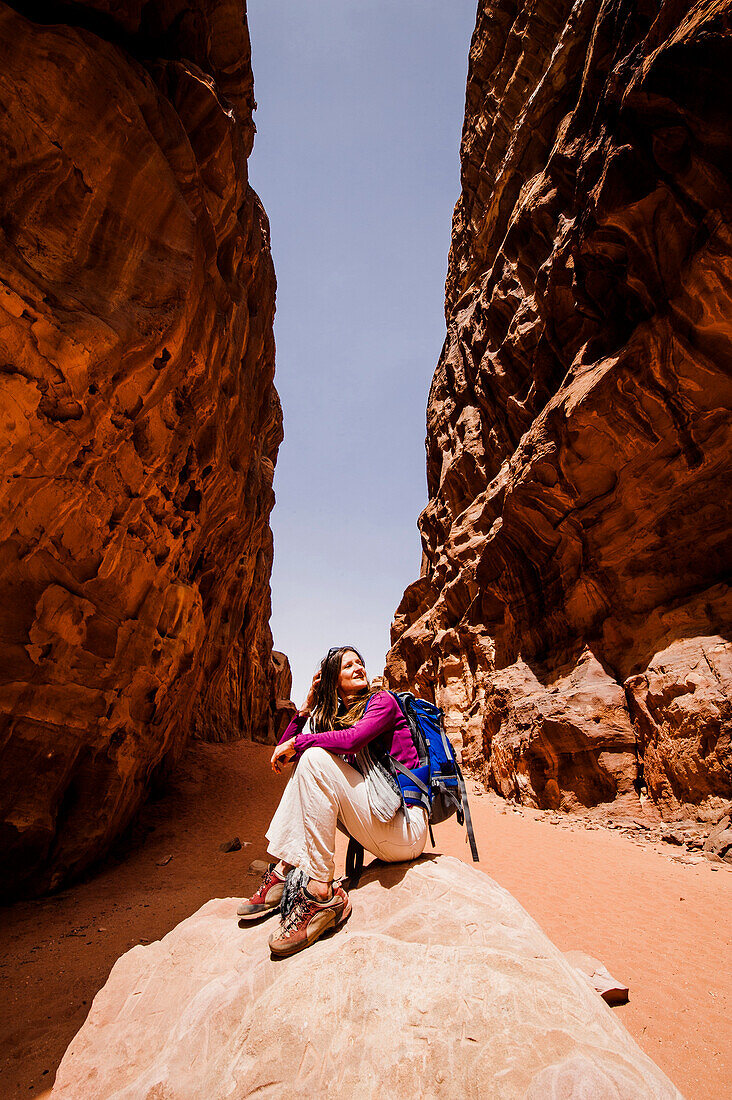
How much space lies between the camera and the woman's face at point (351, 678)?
362cm

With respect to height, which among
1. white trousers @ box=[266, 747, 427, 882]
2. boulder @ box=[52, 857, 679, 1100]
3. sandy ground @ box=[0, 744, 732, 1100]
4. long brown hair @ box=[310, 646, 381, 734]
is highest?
long brown hair @ box=[310, 646, 381, 734]

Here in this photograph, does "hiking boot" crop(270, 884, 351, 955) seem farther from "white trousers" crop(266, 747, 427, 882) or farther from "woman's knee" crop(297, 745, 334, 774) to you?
"woman's knee" crop(297, 745, 334, 774)

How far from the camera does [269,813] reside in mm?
11781

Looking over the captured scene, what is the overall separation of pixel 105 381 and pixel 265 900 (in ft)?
20.8

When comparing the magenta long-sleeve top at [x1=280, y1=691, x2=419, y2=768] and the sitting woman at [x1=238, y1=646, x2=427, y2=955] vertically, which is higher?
the magenta long-sleeve top at [x1=280, y1=691, x2=419, y2=768]

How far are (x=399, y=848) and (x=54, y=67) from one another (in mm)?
9302

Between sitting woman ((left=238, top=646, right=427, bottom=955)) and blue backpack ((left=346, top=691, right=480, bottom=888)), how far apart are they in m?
0.10

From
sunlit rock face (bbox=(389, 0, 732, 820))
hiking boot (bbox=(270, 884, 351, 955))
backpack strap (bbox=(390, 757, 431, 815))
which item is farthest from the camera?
sunlit rock face (bbox=(389, 0, 732, 820))

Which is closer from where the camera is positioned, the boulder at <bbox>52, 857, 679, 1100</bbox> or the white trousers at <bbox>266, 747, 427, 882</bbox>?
the boulder at <bbox>52, 857, 679, 1100</bbox>

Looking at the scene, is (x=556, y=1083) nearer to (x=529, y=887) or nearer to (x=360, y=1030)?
(x=360, y=1030)

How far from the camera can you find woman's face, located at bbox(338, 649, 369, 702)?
3621mm

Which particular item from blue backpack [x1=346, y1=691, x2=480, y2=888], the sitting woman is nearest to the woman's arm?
the sitting woman

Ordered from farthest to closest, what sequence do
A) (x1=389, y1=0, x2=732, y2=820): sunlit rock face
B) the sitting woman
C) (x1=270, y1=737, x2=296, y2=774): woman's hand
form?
(x1=389, y1=0, x2=732, y2=820): sunlit rock face < (x1=270, y1=737, x2=296, y2=774): woman's hand < the sitting woman

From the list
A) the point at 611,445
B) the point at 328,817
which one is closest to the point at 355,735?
the point at 328,817
